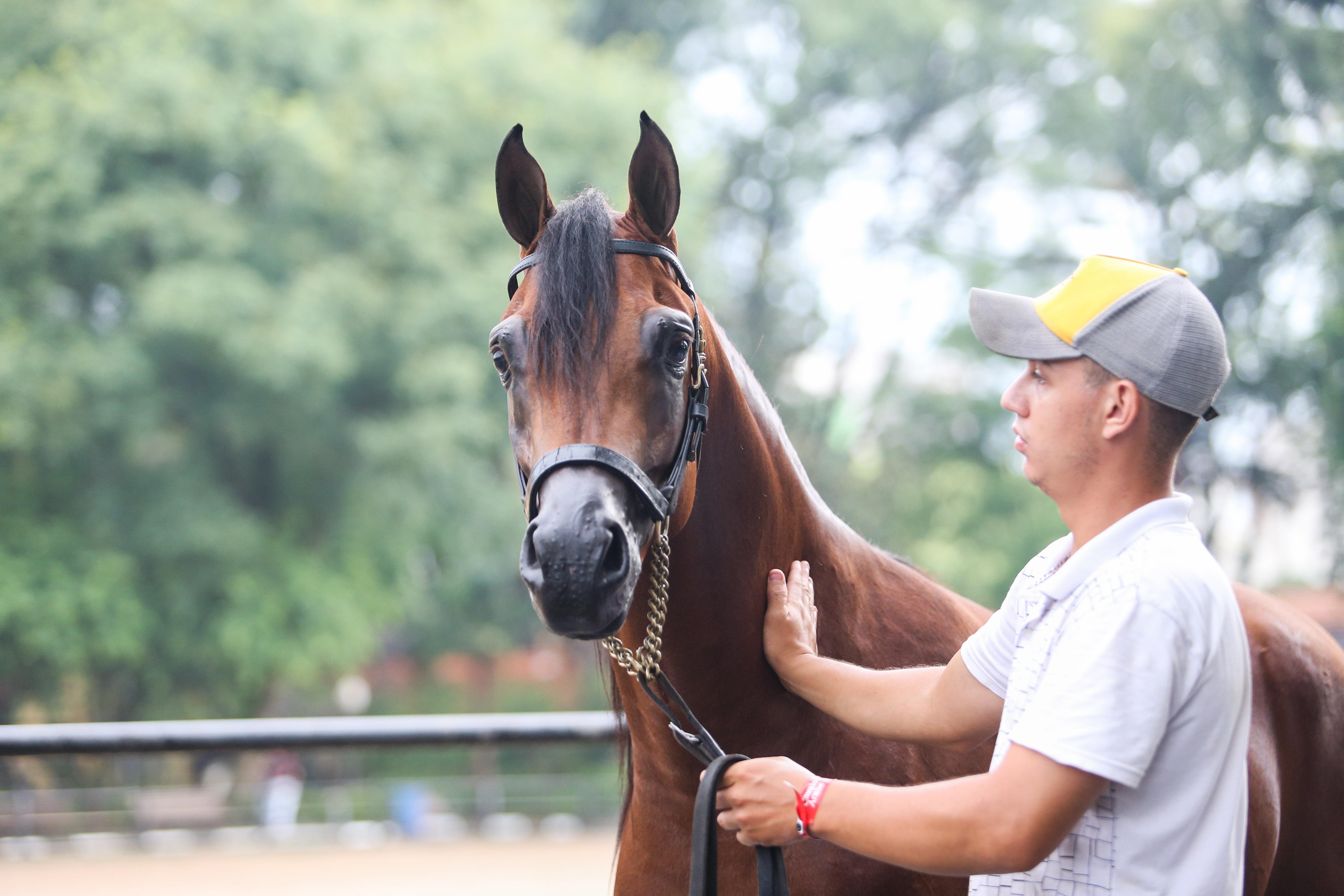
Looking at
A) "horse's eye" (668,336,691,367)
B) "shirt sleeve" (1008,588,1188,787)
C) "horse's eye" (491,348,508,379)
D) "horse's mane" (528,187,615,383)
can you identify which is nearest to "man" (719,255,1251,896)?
"shirt sleeve" (1008,588,1188,787)

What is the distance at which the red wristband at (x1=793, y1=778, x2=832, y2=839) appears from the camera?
138 centimetres

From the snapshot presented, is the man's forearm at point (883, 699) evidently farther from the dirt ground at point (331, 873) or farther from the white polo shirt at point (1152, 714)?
the dirt ground at point (331, 873)

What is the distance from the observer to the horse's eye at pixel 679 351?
1.67 metres

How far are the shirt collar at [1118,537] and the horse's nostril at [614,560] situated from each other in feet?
1.91

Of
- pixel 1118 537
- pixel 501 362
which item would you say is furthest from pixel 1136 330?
pixel 501 362

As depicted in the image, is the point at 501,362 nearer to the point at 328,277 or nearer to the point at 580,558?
the point at 580,558

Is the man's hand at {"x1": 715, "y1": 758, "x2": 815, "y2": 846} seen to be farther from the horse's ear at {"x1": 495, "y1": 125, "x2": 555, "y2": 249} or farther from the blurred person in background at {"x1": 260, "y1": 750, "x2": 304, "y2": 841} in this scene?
the blurred person in background at {"x1": 260, "y1": 750, "x2": 304, "y2": 841}

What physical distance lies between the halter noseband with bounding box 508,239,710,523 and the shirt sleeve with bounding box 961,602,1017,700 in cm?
52

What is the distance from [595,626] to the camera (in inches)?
57.1

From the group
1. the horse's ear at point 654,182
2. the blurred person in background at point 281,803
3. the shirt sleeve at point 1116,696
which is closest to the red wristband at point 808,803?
the shirt sleeve at point 1116,696

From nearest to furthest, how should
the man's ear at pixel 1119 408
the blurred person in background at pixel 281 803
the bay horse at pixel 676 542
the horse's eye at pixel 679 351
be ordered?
the man's ear at pixel 1119 408, the bay horse at pixel 676 542, the horse's eye at pixel 679 351, the blurred person in background at pixel 281 803

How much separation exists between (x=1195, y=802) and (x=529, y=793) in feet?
48.0

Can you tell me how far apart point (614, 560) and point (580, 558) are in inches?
2.7

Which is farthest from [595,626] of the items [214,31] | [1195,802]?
[214,31]
